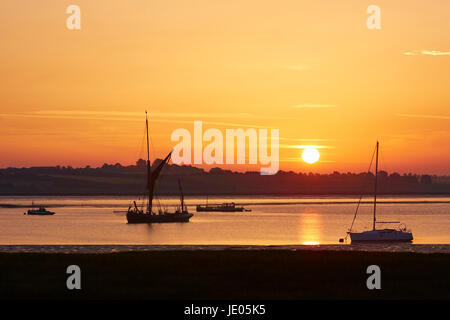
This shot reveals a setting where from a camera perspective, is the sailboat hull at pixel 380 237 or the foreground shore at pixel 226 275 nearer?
the foreground shore at pixel 226 275

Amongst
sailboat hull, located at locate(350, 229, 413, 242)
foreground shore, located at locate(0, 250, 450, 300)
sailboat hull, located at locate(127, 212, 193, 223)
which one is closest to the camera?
foreground shore, located at locate(0, 250, 450, 300)

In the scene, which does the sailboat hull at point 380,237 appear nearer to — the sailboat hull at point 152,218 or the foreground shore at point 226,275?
the foreground shore at point 226,275

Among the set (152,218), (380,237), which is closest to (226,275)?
(380,237)

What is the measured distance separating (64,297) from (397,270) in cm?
1306

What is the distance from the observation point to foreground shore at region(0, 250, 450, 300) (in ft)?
79.9

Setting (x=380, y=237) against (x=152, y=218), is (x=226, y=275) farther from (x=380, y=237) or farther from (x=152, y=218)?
(x=152, y=218)

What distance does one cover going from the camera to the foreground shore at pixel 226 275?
24.3 metres

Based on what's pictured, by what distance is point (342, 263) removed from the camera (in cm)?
3123

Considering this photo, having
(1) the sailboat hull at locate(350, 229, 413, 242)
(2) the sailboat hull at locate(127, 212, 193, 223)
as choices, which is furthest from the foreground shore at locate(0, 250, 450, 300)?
(2) the sailboat hull at locate(127, 212, 193, 223)

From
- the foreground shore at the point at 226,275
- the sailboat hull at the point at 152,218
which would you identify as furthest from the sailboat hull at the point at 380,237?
the sailboat hull at the point at 152,218

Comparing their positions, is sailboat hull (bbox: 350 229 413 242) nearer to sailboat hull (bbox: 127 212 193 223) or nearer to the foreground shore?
the foreground shore
